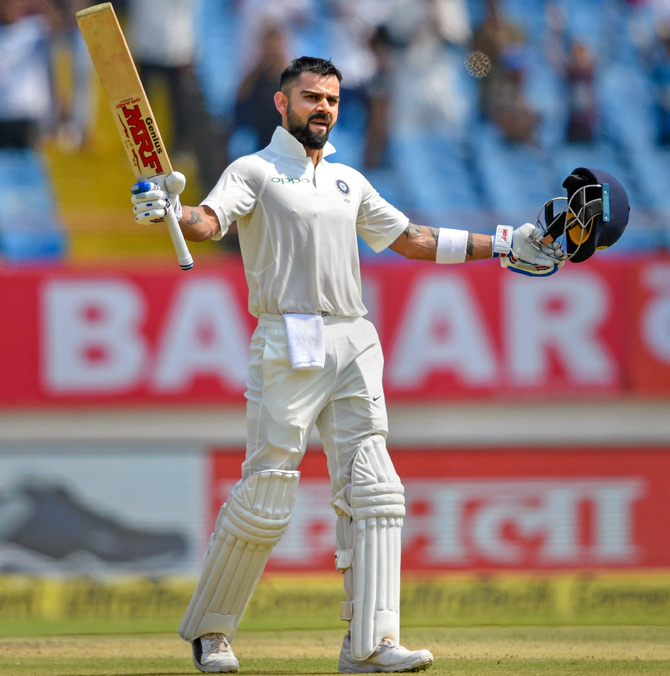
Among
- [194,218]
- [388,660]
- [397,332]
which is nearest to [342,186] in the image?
[194,218]

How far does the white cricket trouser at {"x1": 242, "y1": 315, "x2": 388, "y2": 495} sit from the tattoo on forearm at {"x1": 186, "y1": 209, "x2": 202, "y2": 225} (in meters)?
0.46

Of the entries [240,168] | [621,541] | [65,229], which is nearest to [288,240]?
[240,168]

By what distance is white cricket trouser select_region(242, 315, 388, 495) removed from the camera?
14.4 ft

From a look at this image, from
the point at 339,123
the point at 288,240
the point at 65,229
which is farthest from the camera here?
the point at 339,123

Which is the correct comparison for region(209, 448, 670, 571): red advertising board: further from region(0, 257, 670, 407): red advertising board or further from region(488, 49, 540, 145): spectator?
region(488, 49, 540, 145): spectator

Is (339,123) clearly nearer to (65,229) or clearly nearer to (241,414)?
(65,229)

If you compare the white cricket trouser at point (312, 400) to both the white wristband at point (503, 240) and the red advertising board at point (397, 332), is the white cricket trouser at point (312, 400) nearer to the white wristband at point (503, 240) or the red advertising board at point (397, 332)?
the white wristband at point (503, 240)

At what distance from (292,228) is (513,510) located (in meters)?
4.14

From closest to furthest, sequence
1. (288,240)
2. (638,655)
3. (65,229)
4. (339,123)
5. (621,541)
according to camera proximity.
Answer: (288,240) → (638,655) → (621,541) → (65,229) → (339,123)

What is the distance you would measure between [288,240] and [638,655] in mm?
2206

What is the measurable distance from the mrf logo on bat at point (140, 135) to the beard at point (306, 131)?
19.0 inches

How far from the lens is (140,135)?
4348 mm

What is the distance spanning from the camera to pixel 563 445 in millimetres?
8219

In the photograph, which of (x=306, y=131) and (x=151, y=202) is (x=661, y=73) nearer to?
(x=306, y=131)
